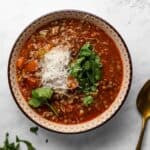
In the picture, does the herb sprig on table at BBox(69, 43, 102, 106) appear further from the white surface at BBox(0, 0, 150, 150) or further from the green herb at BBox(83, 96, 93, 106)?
the white surface at BBox(0, 0, 150, 150)

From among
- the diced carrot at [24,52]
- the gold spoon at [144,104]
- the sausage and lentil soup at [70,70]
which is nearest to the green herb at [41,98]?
the sausage and lentil soup at [70,70]

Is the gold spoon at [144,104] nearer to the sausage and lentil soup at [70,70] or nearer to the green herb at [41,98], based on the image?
the sausage and lentil soup at [70,70]

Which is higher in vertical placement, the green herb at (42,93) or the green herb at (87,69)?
the green herb at (87,69)

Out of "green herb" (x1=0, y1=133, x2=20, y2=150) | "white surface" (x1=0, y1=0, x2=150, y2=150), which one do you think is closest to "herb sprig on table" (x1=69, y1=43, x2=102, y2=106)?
"white surface" (x1=0, y1=0, x2=150, y2=150)

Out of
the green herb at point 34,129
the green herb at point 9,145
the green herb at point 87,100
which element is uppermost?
the green herb at point 87,100

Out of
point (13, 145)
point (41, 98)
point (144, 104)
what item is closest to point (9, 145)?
point (13, 145)

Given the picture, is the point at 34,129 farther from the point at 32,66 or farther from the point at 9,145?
the point at 32,66

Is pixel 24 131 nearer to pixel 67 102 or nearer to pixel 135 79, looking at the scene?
pixel 67 102
